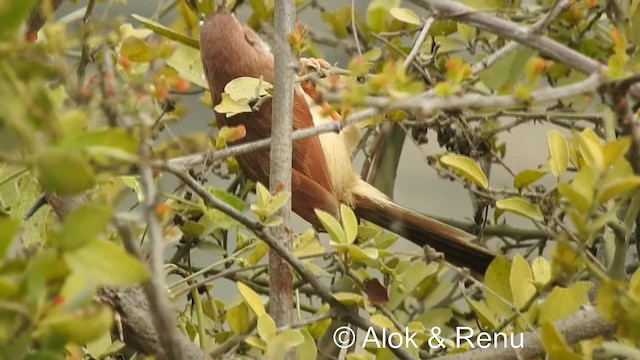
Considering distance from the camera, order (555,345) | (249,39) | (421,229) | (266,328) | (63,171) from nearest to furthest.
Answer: (63,171) → (555,345) → (266,328) → (421,229) → (249,39)

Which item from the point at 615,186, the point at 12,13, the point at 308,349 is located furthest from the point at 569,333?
the point at 12,13

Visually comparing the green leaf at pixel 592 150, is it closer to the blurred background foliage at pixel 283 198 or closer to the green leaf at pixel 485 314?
the blurred background foliage at pixel 283 198

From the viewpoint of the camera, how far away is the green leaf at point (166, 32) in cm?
128

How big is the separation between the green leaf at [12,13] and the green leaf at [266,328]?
1.63 ft

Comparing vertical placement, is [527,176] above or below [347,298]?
above

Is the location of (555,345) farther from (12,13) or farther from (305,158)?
(305,158)

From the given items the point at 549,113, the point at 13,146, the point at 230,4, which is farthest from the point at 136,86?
the point at 230,4

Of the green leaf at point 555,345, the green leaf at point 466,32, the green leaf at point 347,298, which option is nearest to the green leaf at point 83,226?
the green leaf at point 555,345

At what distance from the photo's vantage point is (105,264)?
52 cm

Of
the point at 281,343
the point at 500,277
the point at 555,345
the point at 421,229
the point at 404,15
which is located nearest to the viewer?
the point at 555,345

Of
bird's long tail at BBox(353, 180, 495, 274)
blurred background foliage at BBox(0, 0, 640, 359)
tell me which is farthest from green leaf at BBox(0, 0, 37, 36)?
bird's long tail at BBox(353, 180, 495, 274)

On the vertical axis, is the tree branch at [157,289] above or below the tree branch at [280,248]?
above

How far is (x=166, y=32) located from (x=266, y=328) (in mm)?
555

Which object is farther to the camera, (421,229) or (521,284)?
(421,229)
